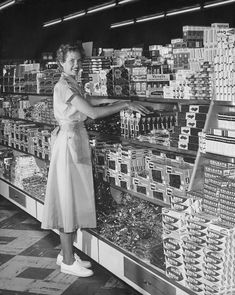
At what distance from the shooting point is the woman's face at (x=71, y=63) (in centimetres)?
411

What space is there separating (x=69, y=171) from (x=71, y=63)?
888 millimetres

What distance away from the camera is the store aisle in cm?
400

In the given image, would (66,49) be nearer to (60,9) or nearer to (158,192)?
(158,192)

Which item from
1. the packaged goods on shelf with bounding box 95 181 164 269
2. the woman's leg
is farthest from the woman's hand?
the woman's leg

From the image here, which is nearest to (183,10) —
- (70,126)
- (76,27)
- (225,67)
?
(76,27)

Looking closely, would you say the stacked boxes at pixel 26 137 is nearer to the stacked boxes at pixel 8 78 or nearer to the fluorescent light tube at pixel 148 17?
the stacked boxes at pixel 8 78

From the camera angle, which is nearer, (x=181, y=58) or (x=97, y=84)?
(x=181, y=58)

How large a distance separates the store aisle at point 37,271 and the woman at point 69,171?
14cm

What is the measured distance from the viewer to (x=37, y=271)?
4441mm

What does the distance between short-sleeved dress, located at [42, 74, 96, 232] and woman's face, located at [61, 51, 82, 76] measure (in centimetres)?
6

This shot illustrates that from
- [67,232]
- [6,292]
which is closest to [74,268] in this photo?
[67,232]

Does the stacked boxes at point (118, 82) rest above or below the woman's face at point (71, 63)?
below

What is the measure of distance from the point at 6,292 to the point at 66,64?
6.19 ft

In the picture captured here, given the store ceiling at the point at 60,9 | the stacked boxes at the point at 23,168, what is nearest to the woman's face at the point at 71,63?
the stacked boxes at the point at 23,168
